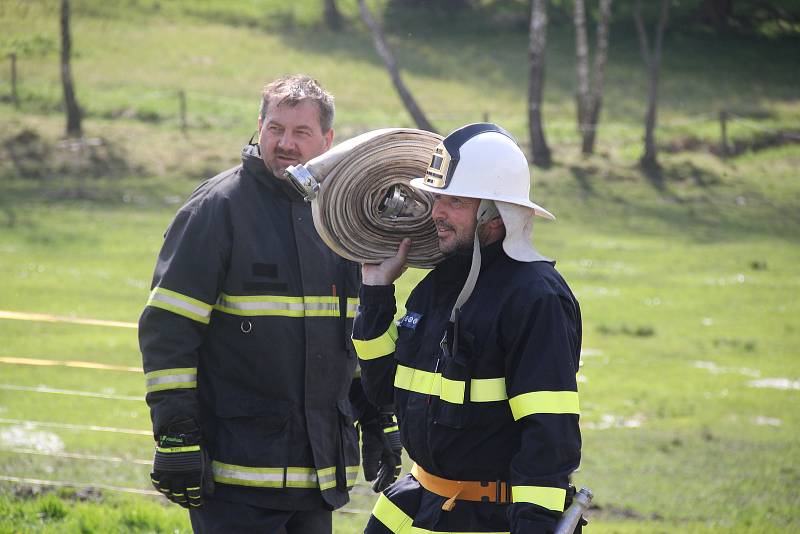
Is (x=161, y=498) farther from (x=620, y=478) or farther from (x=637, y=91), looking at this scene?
(x=637, y=91)

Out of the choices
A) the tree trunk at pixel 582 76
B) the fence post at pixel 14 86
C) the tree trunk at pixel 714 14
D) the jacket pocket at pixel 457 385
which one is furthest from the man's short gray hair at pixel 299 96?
the tree trunk at pixel 714 14

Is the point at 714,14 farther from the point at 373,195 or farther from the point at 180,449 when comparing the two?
the point at 180,449

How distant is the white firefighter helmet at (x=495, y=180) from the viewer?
12.7 feet

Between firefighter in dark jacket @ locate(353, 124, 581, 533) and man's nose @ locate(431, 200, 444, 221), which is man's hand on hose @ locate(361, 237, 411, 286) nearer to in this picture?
firefighter in dark jacket @ locate(353, 124, 581, 533)

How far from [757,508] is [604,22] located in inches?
908

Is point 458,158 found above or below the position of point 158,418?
above

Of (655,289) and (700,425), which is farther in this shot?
(655,289)

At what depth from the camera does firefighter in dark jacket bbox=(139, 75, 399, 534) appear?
4562mm

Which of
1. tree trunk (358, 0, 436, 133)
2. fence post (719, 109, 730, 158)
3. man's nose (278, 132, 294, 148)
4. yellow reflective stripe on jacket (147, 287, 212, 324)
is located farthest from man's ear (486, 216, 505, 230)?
fence post (719, 109, 730, 158)

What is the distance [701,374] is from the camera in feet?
45.9

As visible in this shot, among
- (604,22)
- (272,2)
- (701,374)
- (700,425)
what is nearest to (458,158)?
(700,425)

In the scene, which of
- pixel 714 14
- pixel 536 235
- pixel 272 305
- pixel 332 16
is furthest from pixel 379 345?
pixel 332 16

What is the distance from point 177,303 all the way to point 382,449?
4.28ft

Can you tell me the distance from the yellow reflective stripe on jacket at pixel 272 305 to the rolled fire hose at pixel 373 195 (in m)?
0.48
